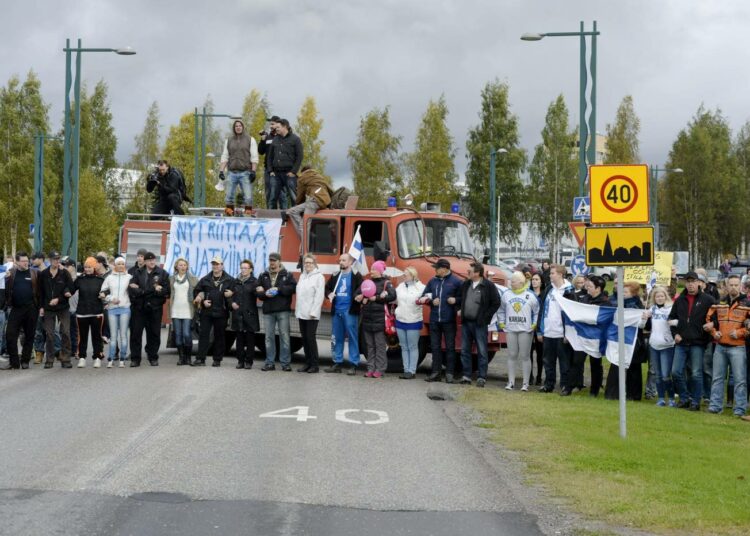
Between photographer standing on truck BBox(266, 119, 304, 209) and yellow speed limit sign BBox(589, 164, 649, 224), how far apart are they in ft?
32.1

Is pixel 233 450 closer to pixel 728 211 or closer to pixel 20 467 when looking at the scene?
pixel 20 467

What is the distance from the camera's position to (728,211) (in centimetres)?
8862

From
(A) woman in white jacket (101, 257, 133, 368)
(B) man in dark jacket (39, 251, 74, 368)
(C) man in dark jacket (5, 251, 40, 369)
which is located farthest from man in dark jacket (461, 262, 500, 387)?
(C) man in dark jacket (5, 251, 40, 369)

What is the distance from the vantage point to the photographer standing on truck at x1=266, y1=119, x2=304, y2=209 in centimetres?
2152

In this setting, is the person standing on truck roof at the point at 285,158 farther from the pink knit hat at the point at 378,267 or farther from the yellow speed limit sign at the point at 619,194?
the yellow speed limit sign at the point at 619,194

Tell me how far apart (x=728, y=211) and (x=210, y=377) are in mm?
77191

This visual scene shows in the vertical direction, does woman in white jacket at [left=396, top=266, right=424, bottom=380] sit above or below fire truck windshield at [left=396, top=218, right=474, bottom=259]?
below

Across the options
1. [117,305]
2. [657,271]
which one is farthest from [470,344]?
[657,271]

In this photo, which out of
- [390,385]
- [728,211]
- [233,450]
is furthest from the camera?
[728,211]

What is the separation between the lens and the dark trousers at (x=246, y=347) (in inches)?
757

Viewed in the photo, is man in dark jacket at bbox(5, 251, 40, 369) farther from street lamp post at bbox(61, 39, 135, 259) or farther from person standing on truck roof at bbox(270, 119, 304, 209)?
street lamp post at bbox(61, 39, 135, 259)

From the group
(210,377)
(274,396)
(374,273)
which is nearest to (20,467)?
(274,396)

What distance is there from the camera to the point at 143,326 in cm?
1934

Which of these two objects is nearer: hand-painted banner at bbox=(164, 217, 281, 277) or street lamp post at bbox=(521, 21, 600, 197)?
hand-painted banner at bbox=(164, 217, 281, 277)
